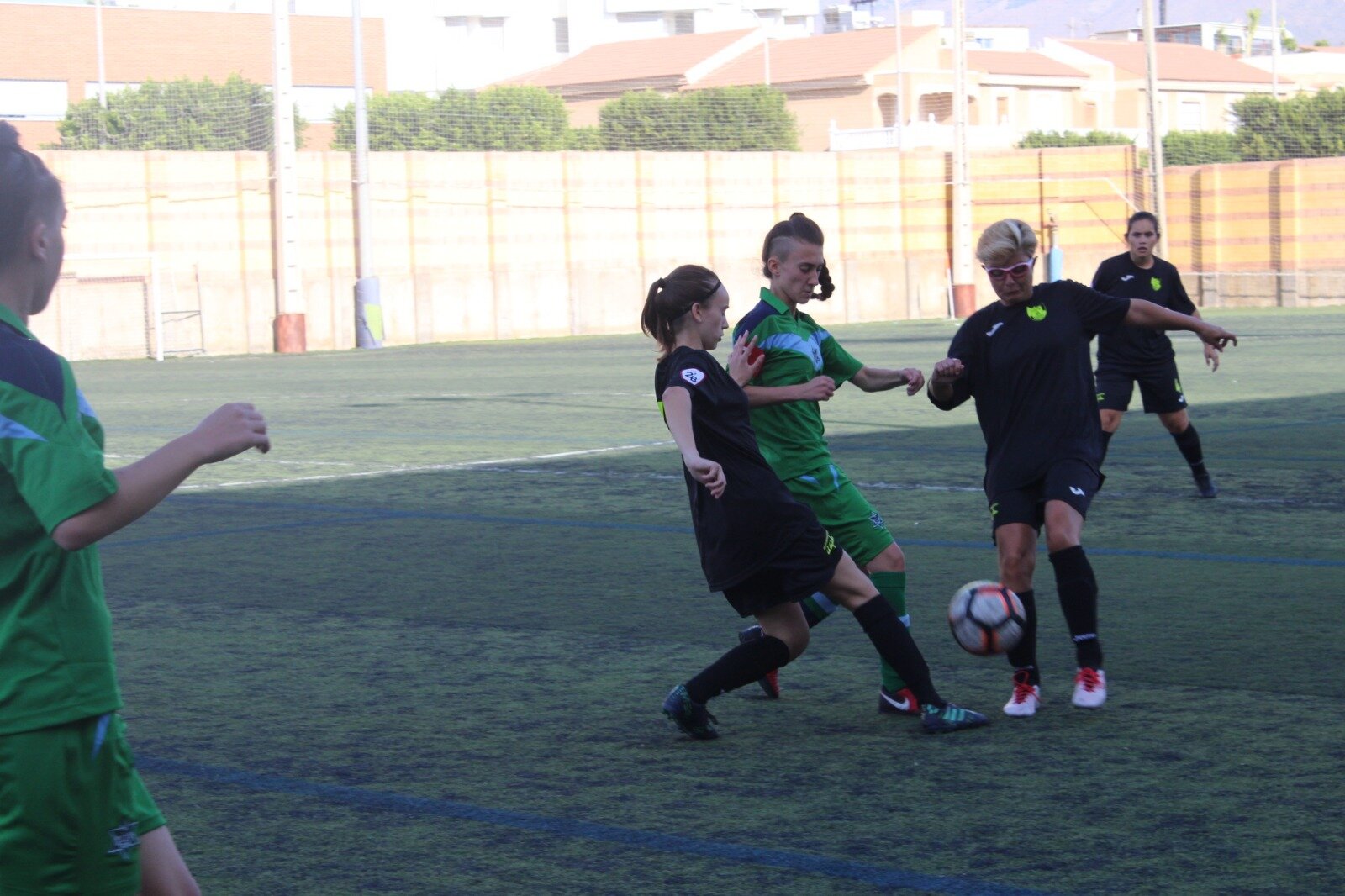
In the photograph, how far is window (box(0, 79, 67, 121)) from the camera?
67.2 metres

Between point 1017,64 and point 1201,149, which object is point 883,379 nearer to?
point 1201,149

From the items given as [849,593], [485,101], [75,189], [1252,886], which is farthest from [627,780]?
[485,101]

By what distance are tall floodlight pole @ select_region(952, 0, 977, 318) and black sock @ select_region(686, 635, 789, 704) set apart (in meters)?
38.0

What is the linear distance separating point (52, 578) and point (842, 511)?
152 inches

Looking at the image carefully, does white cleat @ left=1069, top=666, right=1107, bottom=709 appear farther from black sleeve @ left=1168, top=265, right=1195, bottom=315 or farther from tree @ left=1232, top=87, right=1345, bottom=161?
tree @ left=1232, top=87, right=1345, bottom=161

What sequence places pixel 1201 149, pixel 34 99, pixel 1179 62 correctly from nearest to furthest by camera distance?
pixel 1201 149
pixel 34 99
pixel 1179 62

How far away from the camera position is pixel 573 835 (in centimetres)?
495

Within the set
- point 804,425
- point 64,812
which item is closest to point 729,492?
point 804,425

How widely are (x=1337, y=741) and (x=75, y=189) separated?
33.8 metres

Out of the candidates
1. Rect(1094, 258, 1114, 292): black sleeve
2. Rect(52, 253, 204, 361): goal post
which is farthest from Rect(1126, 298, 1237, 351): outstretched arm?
Rect(52, 253, 204, 361): goal post

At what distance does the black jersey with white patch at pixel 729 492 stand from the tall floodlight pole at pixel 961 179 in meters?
38.0

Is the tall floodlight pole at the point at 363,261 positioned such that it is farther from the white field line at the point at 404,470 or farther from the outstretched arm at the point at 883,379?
the outstretched arm at the point at 883,379

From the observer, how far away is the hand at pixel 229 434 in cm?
284

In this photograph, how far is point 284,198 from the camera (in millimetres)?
36250
